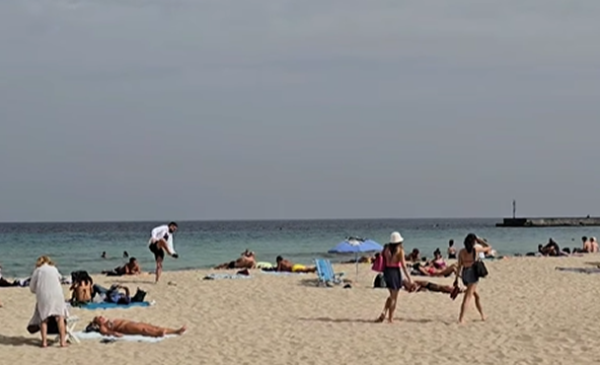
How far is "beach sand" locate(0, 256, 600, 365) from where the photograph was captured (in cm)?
1008

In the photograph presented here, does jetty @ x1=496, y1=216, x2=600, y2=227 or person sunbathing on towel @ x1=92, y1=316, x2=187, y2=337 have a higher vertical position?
jetty @ x1=496, y1=216, x2=600, y2=227

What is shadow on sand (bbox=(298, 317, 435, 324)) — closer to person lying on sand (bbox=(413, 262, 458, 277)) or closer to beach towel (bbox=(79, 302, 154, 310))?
beach towel (bbox=(79, 302, 154, 310))

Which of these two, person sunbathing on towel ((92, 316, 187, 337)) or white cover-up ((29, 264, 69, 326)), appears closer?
white cover-up ((29, 264, 69, 326))

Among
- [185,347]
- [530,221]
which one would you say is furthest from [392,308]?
[530,221]

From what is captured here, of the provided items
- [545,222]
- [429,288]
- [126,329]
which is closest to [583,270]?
[429,288]

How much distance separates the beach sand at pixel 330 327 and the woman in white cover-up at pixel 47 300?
27cm

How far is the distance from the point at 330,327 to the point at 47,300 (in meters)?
4.22

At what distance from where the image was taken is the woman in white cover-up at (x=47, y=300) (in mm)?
10703

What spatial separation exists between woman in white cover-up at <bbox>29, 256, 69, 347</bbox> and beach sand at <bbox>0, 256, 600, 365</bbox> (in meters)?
0.27

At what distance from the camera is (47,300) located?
35.1 ft

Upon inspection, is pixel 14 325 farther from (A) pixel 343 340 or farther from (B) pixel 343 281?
(B) pixel 343 281

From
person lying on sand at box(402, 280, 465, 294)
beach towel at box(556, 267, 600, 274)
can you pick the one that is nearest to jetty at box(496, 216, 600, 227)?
beach towel at box(556, 267, 600, 274)

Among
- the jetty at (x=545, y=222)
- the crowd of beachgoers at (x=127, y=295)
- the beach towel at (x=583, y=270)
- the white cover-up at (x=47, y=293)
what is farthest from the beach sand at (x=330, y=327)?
the jetty at (x=545, y=222)

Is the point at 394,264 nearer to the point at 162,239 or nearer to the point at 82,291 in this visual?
the point at 82,291
